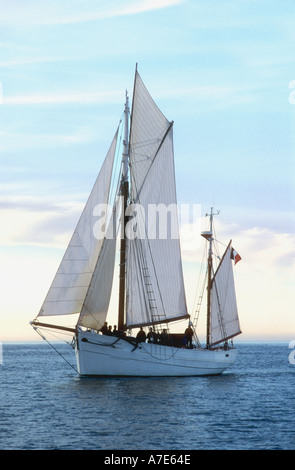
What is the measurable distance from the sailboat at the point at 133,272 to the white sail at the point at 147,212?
0.08m

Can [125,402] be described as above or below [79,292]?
below

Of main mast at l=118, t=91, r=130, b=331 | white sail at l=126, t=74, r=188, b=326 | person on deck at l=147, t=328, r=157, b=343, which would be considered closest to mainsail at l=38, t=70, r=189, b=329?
white sail at l=126, t=74, r=188, b=326

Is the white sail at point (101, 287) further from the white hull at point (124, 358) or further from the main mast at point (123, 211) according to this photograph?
the main mast at point (123, 211)

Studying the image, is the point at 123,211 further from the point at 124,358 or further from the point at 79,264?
the point at 124,358

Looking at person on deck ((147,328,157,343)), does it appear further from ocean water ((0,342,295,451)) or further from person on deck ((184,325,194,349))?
person on deck ((184,325,194,349))

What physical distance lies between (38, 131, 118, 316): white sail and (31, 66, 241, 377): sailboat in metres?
0.07

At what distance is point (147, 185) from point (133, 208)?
235 cm

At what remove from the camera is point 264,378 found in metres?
76.3

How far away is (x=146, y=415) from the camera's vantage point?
1674 inches

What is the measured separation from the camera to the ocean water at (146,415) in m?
35.3
